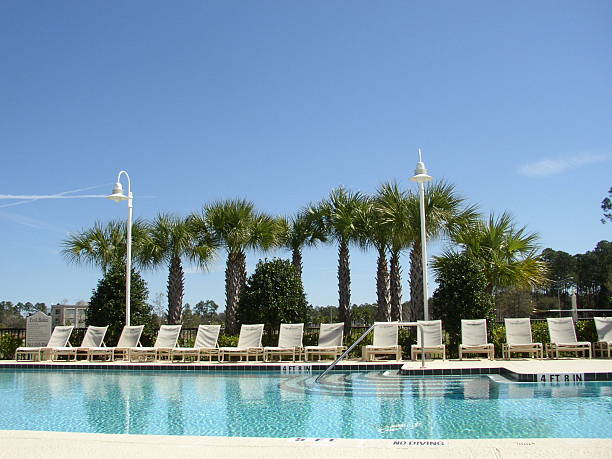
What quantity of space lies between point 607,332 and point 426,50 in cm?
820

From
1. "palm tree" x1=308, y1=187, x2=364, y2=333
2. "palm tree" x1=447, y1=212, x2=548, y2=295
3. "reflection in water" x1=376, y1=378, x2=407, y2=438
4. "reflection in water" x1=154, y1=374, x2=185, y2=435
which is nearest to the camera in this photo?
"reflection in water" x1=376, y1=378, x2=407, y2=438

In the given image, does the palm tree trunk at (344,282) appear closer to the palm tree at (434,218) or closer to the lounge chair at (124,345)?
the palm tree at (434,218)

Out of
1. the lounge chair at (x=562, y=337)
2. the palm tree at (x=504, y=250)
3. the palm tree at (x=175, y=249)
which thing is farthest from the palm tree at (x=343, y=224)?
the lounge chair at (x=562, y=337)

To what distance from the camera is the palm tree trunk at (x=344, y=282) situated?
790 inches

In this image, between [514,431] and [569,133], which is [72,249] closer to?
[569,133]

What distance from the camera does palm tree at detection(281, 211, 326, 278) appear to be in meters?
21.1

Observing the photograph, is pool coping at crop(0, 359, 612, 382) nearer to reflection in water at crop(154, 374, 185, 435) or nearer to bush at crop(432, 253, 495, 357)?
reflection in water at crop(154, 374, 185, 435)

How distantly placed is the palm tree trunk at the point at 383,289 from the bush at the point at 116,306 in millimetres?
6813

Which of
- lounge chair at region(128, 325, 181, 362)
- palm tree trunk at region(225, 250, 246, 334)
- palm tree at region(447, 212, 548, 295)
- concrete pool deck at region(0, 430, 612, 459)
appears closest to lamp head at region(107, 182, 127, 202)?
lounge chair at region(128, 325, 181, 362)

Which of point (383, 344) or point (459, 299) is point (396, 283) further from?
point (383, 344)

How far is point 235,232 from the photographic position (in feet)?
63.7

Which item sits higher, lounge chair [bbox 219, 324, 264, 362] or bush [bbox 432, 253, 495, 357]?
bush [bbox 432, 253, 495, 357]

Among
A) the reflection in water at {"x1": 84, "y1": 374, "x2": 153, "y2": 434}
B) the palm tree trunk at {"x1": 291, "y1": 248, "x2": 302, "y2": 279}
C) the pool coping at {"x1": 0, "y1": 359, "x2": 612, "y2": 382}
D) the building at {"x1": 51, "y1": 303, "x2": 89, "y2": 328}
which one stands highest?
the palm tree trunk at {"x1": 291, "y1": 248, "x2": 302, "y2": 279}

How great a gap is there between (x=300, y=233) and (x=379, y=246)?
3228 mm
